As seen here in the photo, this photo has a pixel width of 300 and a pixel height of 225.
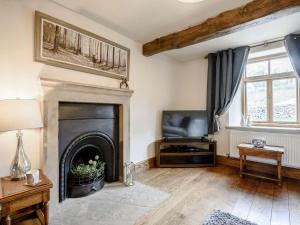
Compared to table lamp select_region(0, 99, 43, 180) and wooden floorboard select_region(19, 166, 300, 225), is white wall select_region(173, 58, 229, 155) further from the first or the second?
table lamp select_region(0, 99, 43, 180)

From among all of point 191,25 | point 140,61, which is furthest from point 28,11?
point 191,25

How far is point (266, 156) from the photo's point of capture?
9.12 feet

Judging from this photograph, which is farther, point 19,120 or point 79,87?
point 79,87

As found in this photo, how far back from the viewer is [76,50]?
7.37ft

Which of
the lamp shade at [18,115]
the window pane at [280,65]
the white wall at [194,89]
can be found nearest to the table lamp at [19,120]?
the lamp shade at [18,115]

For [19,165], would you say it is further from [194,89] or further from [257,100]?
[257,100]

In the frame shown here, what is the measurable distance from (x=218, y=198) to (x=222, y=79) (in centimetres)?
235

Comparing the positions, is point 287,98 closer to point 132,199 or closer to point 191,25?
point 191,25

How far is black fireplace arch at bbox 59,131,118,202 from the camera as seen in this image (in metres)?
2.15

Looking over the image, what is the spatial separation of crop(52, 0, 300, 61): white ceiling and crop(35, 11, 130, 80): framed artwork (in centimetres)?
27

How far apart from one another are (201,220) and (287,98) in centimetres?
289

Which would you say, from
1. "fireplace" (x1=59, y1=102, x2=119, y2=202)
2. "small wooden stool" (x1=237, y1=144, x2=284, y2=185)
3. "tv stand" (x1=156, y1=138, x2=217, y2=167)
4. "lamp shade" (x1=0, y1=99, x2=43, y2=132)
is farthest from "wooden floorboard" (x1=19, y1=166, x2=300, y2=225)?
"lamp shade" (x1=0, y1=99, x2=43, y2=132)

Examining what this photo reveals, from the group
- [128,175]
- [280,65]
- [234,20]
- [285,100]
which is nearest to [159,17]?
[234,20]

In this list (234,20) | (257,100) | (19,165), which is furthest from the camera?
(257,100)
